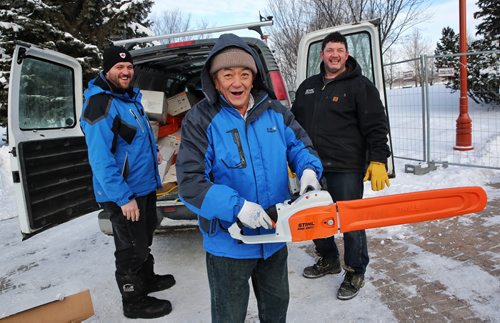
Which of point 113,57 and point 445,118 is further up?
point 113,57

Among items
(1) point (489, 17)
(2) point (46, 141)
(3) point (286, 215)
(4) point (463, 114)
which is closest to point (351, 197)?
(3) point (286, 215)

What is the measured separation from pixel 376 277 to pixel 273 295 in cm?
151

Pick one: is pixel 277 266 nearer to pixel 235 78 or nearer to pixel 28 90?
pixel 235 78

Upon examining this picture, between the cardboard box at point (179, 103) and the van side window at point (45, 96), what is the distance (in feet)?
4.96

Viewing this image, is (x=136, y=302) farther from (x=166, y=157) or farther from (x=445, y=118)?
(x=445, y=118)

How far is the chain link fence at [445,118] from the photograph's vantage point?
6.40 metres

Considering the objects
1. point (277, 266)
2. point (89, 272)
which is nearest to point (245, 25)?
point (277, 266)

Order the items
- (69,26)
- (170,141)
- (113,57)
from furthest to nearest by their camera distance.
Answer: (69,26)
(170,141)
(113,57)

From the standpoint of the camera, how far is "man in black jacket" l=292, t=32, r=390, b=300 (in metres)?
2.73

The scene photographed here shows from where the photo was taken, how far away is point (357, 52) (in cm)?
361

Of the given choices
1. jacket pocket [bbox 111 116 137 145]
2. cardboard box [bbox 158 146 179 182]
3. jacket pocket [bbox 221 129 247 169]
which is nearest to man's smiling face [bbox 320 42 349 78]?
jacket pocket [bbox 221 129 247 169]

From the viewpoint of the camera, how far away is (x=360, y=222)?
1600mm

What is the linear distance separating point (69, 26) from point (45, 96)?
7.98 metres

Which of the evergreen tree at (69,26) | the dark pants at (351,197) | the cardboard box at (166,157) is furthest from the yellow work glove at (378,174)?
the evergreen tree at (69,26)
